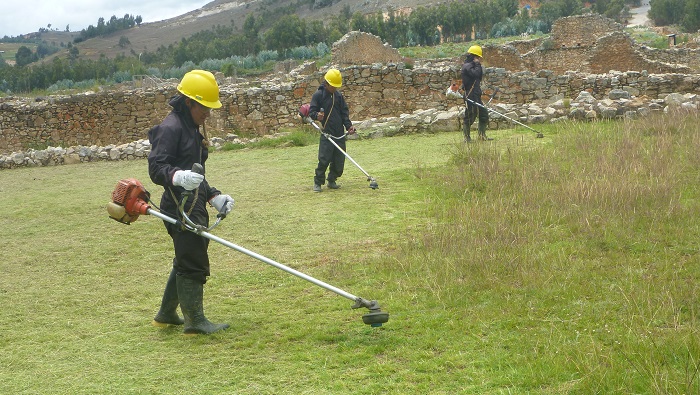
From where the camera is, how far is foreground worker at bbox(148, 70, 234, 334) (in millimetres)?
5402

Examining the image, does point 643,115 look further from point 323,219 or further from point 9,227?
point 9,227

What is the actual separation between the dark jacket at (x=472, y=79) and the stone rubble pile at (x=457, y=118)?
2.89ft

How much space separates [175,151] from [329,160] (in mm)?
5267

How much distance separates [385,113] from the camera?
18.9 m

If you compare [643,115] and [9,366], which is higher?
[9,366]

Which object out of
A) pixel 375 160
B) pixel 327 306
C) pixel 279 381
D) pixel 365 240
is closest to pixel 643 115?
pixel 375 160

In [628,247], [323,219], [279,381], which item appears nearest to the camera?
[279,381]

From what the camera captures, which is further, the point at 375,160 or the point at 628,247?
the point at 375,160

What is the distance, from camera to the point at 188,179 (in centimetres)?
510

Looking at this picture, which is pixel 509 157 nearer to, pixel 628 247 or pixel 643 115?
pixel 628 247

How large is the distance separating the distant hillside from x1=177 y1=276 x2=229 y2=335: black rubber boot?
92567 mm

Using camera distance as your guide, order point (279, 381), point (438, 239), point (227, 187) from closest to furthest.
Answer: point (279, 381) → point (438, 239) → point (227, 187)

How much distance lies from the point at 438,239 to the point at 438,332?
1.92 meters

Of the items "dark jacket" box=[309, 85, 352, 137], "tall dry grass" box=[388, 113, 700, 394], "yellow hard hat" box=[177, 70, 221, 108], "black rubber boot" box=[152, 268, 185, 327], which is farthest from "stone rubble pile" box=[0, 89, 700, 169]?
"black rubber boot" box=[152, 268, 185, 327]
